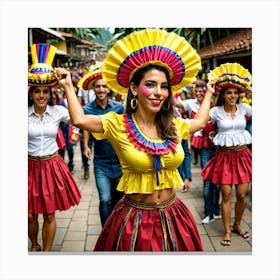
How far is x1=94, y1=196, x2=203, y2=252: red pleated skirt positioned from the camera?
2252 millimetres

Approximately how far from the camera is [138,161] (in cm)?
220

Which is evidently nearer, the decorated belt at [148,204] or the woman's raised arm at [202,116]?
the decorated belt at [148,204]

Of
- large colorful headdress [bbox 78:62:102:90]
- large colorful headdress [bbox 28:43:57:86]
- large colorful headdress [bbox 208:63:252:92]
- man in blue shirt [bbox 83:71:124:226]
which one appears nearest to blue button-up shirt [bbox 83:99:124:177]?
man in blue shirt [bbox 83:71:124:226]

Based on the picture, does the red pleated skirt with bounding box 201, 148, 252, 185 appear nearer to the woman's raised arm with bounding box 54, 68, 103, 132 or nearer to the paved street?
the paved street

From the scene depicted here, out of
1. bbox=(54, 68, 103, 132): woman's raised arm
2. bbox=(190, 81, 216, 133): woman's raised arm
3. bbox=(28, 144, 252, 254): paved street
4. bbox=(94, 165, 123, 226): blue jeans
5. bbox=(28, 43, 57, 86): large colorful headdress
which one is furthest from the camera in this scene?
bbox=(28, 144, 252, 254): paved street

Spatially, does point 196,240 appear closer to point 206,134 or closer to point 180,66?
point 180,66

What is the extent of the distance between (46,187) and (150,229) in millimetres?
1368

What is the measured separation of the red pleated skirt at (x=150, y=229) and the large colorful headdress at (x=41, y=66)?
1.28 m

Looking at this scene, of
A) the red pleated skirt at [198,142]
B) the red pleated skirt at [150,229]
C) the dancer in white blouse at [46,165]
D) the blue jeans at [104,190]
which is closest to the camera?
the red pleated skirt at [150,229]

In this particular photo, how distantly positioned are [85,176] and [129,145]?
4.48 meters

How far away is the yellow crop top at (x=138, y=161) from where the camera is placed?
2213 mm

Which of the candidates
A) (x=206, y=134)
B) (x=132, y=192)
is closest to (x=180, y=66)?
(x=132, y=192)

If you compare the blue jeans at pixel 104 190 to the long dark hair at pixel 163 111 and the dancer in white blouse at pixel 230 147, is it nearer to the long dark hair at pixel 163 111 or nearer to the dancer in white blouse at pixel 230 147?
the dancer in white blouse at pixel 230 147

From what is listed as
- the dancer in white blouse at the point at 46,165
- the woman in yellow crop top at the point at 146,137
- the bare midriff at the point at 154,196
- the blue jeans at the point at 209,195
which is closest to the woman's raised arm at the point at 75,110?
the woman in yellow crop top at the point at 146,137
